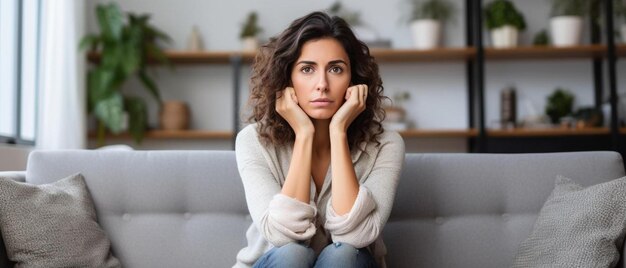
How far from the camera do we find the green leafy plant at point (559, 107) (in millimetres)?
4828

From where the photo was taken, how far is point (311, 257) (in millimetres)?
1737

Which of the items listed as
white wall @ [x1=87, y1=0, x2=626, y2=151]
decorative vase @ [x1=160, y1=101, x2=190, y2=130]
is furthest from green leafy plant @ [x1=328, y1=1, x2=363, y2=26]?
decorative vase @ [x1=160, y1=101, x2=190, y2=130]

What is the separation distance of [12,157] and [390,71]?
8.00 ft

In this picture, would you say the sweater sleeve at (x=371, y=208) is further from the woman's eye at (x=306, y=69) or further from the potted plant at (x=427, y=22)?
the potted plant at (x=427, y=22)

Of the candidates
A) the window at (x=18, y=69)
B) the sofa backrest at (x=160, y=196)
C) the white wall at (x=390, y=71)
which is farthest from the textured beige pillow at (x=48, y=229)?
the white wall at (x=390, y=71)

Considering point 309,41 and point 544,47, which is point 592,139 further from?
point 309,41

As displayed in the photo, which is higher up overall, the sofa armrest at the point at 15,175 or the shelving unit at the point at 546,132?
Answer: the shelving unit at the point at 546,132

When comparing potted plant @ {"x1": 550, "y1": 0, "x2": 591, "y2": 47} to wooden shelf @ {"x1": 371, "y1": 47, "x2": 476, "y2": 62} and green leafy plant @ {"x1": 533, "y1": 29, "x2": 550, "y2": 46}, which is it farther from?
wooden shelf @ {"x1": 371, "y1": 47, "x2": 476, "y2": 62}

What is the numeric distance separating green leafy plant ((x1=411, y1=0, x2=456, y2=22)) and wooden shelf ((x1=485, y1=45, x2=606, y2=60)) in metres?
0.39

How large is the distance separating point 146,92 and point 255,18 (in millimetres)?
896

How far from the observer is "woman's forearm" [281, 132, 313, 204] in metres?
1.85

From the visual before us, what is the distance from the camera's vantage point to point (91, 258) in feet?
6.61

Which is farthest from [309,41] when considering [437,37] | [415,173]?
[437,37]

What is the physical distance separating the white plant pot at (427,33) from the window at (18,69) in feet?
7.72
